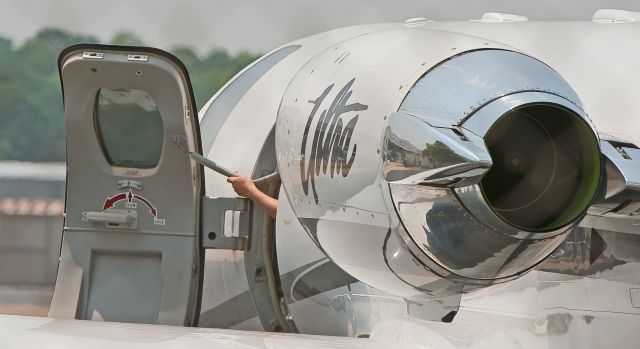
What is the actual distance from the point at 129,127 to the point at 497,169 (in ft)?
7.03

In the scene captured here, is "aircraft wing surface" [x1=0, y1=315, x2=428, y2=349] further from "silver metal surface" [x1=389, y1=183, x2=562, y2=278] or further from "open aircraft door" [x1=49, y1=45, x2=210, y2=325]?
"open aircraft door" [x1=49, y1=45, x2=210, y2=325]

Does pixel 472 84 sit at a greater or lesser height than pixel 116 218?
greater

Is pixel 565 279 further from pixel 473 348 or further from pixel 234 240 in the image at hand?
pixel 234 240

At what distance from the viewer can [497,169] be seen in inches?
139

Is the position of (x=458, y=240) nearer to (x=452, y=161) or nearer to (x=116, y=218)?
(x=452, y=161)

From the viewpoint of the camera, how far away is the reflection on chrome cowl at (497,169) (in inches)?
135

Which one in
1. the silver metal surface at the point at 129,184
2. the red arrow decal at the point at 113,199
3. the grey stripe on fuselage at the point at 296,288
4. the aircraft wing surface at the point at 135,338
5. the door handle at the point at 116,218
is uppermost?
the silver metal surface at the point at 129,184

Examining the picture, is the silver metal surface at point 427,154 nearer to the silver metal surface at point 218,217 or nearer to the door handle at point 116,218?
the silver metal surface at point 218,217

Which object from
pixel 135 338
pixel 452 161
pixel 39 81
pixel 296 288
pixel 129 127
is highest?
pixel 129 127

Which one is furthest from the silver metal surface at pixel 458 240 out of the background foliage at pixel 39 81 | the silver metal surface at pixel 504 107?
the background foliage at pixel 39 81

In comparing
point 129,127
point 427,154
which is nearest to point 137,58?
point 129,127

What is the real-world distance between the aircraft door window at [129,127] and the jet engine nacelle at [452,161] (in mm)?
1353

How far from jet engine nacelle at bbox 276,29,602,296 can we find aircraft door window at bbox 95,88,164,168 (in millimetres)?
1353

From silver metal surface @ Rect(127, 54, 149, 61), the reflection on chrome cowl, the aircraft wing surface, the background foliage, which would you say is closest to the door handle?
silver metal surface @ Rect(127, 54, 149, 61)
